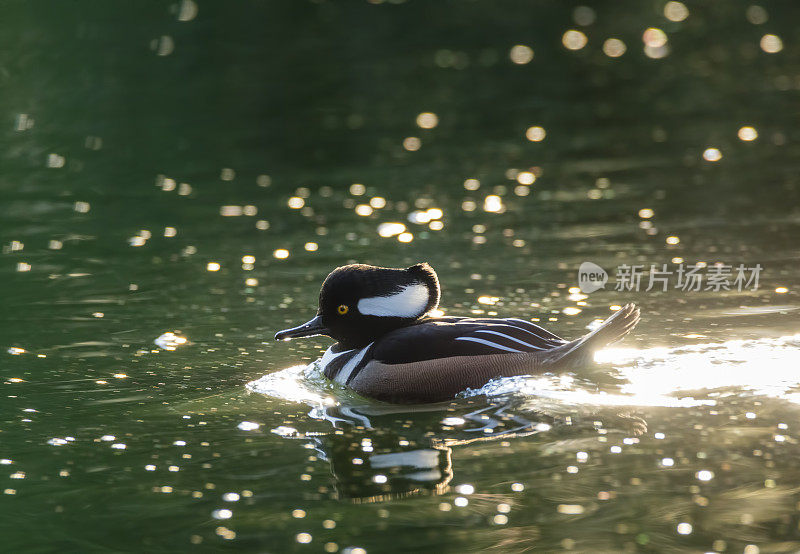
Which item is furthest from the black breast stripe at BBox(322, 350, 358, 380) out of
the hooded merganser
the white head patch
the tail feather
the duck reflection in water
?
the tail feather

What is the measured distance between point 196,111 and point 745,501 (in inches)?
737

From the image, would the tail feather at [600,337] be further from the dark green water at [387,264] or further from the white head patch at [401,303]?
the white head patch at [401,303]

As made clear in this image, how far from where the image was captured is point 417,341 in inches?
383

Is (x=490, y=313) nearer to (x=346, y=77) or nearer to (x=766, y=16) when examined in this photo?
(x=346, y=77)

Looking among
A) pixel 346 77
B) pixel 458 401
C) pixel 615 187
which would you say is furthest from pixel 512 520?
pixel 346 77

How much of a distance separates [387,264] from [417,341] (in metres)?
4.55

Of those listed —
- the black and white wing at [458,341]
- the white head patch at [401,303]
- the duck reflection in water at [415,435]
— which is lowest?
the duck reflection in water at [415,435]

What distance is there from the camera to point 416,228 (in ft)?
52.1

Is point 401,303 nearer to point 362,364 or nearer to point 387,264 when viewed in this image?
point 362,364

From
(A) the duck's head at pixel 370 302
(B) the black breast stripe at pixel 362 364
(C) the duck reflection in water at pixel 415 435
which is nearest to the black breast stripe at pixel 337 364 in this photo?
(A) the duck's head at pixel 370 302

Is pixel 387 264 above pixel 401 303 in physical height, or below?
above

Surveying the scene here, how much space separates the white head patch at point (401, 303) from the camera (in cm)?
1008

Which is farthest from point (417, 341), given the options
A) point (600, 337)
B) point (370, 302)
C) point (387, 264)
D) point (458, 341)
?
point (387, 264)

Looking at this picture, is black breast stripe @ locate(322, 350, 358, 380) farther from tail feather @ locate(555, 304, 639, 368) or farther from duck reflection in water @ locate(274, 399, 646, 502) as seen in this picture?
tail feather @ locate(555, 304, 639, 368)
